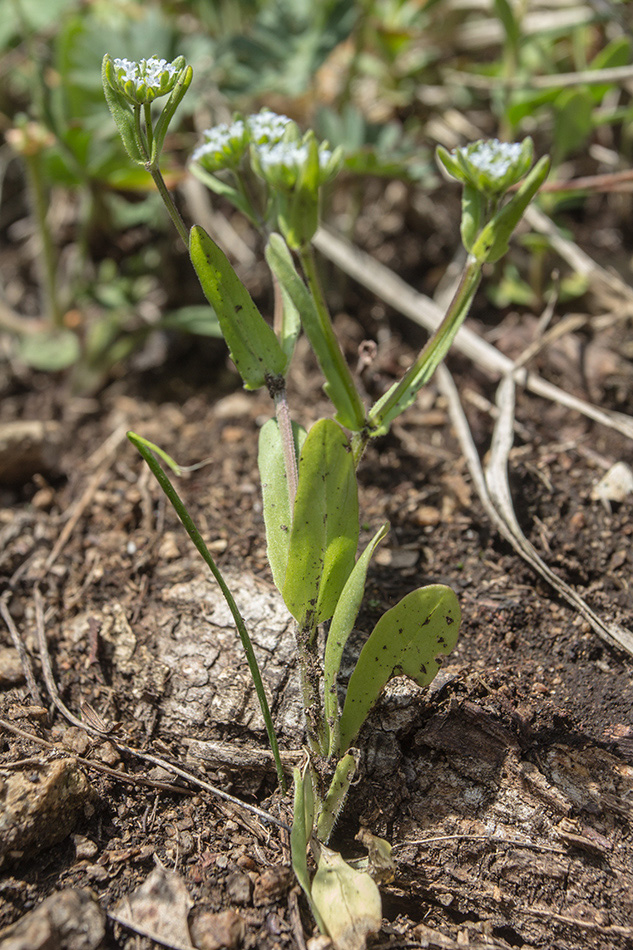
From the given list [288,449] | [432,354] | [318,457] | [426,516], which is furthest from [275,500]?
[426,516]

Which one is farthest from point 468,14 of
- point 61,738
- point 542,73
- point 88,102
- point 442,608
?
point 61,738

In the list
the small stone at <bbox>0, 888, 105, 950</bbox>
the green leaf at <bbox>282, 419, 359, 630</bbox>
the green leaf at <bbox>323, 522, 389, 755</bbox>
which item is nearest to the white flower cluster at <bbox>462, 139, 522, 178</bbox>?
the green leaf at <bbox>282, 419, 359, 630</bbox>

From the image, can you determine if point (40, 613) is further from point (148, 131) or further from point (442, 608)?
point (148, 131)

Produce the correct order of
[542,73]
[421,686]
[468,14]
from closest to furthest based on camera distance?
[421,686], [542,73], [468,14]

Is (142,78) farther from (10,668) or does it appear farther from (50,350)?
(50,350)

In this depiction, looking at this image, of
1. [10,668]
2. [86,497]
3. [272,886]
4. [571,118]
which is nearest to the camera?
[272,886]
